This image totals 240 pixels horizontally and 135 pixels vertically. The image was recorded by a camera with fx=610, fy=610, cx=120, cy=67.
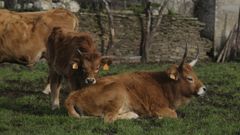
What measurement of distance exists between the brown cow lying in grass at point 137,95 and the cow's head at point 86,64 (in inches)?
9.0

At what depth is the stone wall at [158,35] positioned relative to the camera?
24000 mm

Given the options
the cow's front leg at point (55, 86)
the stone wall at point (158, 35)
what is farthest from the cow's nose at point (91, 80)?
the stone wall at point (158, 35)

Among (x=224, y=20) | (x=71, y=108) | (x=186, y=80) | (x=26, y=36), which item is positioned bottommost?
(x=224, y=20)

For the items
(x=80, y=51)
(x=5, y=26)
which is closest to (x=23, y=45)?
(x=5, y=26)

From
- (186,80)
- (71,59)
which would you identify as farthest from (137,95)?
(71,59)

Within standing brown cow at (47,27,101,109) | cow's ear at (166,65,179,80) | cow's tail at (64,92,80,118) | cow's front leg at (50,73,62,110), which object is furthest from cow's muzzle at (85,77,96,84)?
cow's front leg at (50,73,62,110)

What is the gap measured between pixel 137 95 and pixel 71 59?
57.7 inches

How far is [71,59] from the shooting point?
1086cm

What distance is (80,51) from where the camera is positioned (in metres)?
10.7

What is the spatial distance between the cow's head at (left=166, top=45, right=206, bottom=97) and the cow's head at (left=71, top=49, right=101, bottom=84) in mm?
1284

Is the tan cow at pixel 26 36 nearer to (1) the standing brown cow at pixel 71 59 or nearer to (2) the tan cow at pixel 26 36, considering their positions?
(2) the tan cow at pixel 26 36

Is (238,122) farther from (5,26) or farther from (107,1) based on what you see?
(107,1)

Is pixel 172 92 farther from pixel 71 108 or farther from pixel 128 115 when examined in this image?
pixel 71 108

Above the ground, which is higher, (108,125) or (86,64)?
(86,64)
